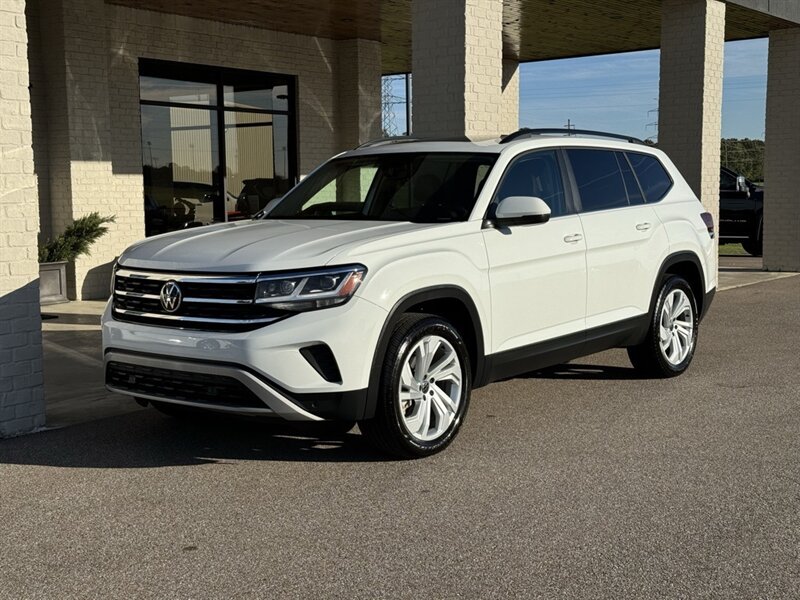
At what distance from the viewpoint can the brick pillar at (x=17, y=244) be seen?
631 cm

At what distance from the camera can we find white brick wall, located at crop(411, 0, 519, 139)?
32.8ft

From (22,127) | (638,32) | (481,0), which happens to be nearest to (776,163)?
(638,32)

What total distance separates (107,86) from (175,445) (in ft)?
29.4

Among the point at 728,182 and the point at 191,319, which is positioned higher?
the point at 728,182

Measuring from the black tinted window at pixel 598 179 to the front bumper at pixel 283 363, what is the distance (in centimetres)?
241

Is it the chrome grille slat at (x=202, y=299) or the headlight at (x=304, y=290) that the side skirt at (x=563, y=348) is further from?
the chrome grille slat at (x=202, y=299)

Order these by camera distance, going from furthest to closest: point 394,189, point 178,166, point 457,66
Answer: point 178,166, point 457,66, point 394,189

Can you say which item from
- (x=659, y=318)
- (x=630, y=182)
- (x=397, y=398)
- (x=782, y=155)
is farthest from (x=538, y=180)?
(x=782, y=155)

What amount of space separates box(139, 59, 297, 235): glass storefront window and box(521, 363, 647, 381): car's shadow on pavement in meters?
7.46

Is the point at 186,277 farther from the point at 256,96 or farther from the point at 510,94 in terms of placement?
the point at 510,94

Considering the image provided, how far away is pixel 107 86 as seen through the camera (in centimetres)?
1387

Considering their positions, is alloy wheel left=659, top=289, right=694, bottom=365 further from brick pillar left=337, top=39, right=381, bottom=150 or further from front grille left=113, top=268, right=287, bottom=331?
brick pillar left=337, top=39, right=381, bottom=150

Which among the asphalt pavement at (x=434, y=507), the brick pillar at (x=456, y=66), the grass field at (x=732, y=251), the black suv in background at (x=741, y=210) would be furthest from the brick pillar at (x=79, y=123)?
the grass field at (x=732, y=251)

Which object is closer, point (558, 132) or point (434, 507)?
point (434, 507)
